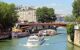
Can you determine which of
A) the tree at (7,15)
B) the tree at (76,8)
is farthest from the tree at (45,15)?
the tree at (76,8)

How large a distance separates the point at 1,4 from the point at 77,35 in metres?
38.9

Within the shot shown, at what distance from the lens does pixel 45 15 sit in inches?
5778

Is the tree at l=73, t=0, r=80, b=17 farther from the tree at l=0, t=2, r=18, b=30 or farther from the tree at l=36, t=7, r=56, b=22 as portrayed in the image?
the tree at l=36, t=7, r=56, b=22

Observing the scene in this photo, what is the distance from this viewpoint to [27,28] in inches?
4683

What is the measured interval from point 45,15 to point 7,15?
55.7 m

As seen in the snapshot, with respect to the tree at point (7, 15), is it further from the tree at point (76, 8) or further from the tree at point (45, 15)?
the tree at point (45, 15)

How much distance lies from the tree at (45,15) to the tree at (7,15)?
1913 inches

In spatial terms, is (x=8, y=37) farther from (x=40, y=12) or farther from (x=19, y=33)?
(x=40, y=12)

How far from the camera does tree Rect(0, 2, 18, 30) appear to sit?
89794 millimetres

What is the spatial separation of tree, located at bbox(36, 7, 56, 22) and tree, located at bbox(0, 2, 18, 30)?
4860cm

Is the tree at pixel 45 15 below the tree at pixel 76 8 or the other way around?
below


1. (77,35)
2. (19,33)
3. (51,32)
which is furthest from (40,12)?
(77,35)

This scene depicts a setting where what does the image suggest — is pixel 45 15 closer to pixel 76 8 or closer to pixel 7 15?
pixel 7 15

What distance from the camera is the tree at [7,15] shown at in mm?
89794
